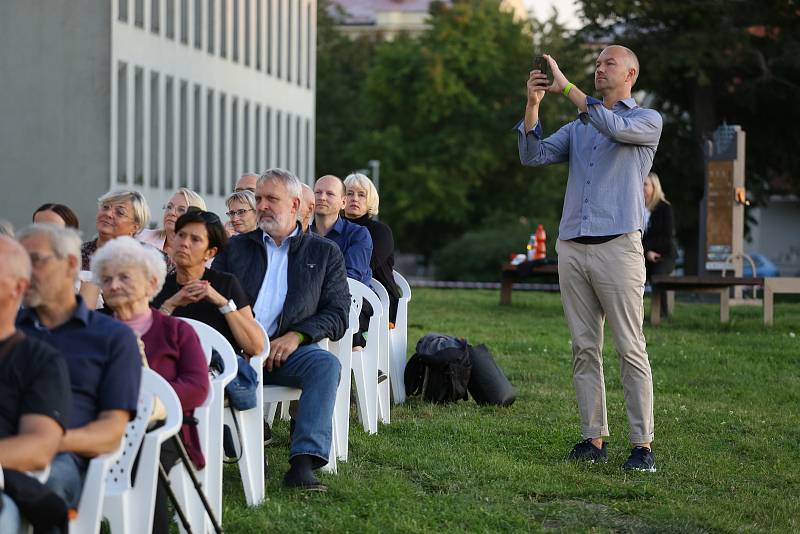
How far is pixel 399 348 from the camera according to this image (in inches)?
482

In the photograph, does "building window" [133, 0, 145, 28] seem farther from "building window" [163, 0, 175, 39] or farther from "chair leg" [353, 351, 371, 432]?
"chair leg" [353, 351, 371, 432]

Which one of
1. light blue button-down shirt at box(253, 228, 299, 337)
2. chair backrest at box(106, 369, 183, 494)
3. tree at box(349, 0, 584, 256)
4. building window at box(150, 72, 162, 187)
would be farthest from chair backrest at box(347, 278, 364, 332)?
tree at box(349, 0, 584, 256)

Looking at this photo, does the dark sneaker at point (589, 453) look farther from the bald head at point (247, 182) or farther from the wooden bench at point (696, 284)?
the wooden bench at point (696, 284)

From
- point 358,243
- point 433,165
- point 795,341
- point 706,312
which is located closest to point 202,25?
point 433,165

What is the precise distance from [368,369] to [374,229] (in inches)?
68.9

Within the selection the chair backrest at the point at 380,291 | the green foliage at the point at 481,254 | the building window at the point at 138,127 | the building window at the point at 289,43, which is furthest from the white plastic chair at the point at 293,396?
the building window at the point at 289,43

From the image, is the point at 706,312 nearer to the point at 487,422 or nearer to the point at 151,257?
the point at 487,422

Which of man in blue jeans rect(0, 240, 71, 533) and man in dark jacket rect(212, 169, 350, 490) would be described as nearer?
man in blue jeans rect(0, 240, 71, 533)

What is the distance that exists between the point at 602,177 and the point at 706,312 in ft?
49.6

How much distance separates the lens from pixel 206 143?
51.7m

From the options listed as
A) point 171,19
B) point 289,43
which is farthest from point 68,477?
point 289,43

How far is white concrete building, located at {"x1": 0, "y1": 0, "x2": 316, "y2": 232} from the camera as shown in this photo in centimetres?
4134

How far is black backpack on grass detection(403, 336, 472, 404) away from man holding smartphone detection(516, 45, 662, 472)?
304 centimetres

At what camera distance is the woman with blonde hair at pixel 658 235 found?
63.1 feet
